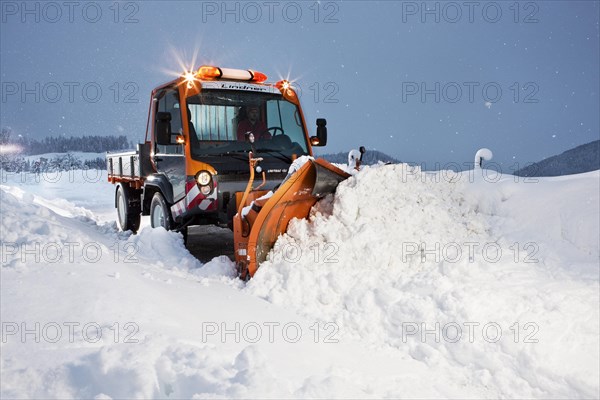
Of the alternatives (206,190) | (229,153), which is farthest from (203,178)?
(229,153)

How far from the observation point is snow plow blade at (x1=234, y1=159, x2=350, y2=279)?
452cm

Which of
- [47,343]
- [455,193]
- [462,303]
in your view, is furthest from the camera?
[455,193]

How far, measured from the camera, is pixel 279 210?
4648mm

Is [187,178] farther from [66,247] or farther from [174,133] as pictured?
[66,247]

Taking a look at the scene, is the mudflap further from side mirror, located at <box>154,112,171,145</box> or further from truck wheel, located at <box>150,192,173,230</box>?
truck wheel, located at <box>150,192,173,230</box>

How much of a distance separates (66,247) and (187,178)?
6.18 feet

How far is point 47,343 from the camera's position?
8.61 ft

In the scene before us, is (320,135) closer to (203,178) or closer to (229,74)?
(229,74)

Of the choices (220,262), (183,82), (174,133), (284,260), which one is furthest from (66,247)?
(183,82)

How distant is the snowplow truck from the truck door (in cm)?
1

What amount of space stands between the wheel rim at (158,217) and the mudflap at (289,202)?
2373mm

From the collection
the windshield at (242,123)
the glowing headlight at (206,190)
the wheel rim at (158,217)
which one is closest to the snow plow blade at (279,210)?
the glowing headlight at (206,190)

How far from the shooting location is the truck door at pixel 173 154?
5945 millimetres

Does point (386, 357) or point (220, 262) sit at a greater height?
point (220, 262)
